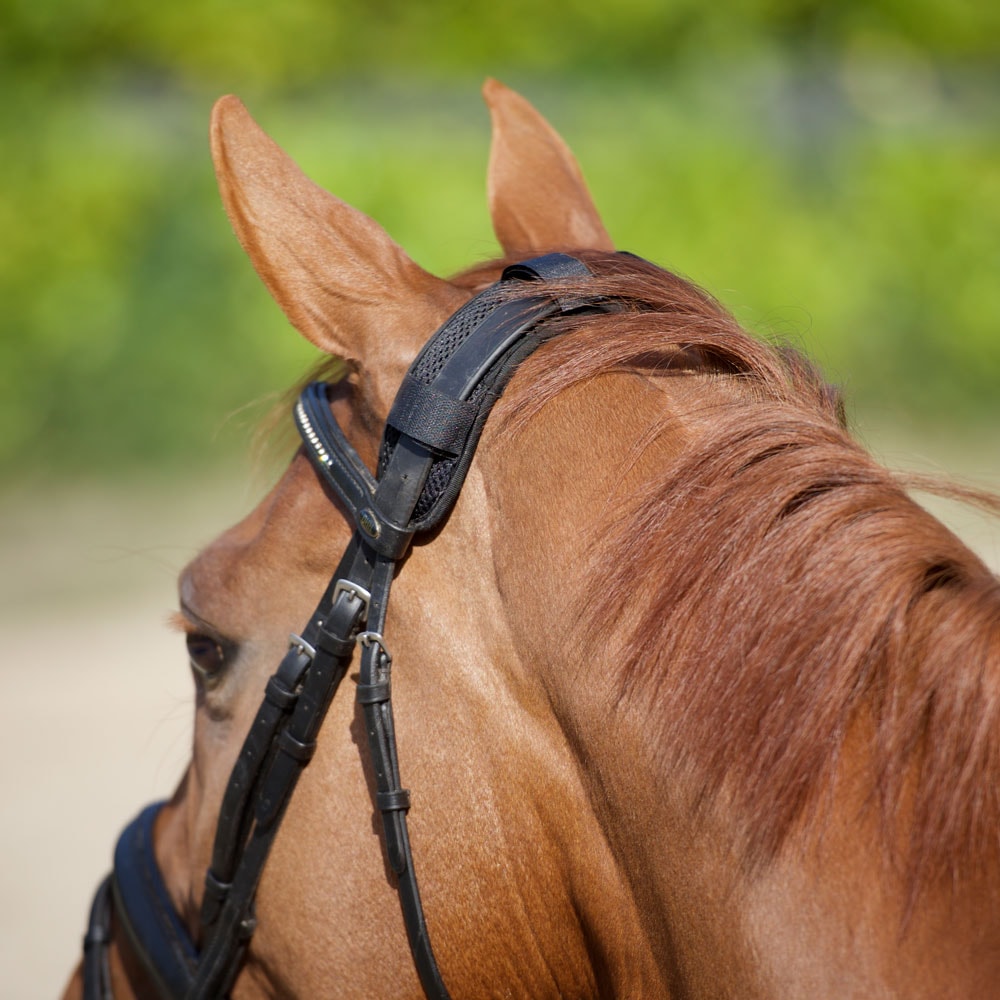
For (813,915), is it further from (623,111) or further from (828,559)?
(623,111)

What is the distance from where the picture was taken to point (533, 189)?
5.95ft

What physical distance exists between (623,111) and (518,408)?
9.13 metres

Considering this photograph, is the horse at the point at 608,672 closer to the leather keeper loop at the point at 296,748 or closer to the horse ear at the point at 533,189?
the leather keeper loop at the point at 296,748

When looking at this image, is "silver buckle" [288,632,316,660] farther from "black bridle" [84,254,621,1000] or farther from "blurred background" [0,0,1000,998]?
"blurred background" [0,0,1000,998]

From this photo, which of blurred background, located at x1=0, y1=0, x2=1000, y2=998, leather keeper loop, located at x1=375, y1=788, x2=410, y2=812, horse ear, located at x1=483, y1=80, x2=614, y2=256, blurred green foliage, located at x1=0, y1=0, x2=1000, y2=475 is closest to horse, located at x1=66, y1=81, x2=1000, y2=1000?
leather keeper loop, located at x1=375, y1=788, x2=410, y2=812

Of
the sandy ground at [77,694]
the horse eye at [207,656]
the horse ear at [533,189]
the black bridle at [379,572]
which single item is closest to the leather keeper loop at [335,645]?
the black bridle at [379,572]

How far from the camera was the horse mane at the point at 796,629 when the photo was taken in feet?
3.20

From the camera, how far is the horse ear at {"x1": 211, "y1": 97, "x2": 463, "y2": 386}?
1292mm

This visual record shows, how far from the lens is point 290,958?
1.33 m

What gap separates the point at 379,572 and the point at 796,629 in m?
0.46

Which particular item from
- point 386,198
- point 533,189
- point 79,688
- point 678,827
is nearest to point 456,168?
point 386,198

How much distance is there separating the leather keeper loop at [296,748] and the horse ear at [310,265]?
0.43 metres

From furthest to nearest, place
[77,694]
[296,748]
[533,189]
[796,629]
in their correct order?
[77,694] < [533,189] < [296,748] < [796,629]

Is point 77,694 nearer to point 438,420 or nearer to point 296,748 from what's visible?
point 296,748
